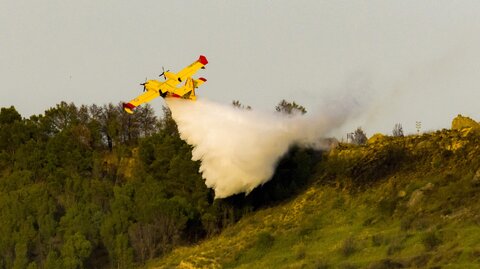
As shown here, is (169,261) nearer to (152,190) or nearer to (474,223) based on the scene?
(152,190)

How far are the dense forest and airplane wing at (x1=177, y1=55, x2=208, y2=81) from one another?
22010 millimetres

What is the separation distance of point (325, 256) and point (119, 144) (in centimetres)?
5113

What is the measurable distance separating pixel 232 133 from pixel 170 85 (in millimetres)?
9379

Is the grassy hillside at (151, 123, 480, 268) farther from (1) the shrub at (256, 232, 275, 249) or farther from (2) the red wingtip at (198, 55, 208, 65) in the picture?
(2) the red wingtip at (198, 55, 208, 65)

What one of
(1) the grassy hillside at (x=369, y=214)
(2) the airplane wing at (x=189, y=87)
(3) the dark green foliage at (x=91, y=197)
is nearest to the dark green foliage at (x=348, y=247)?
(1) the grassy hillside at (x=369, y=214)

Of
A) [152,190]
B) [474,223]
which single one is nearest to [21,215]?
[152,190]

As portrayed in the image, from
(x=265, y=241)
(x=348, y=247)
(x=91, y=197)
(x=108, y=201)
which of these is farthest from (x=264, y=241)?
(x=91, y=197)

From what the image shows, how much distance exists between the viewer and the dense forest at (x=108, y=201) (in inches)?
3861

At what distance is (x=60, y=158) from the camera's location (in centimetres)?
11244

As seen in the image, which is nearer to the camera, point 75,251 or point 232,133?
point 232,133

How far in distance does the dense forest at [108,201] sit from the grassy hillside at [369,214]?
291 cm

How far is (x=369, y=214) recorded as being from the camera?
8619 centimetres

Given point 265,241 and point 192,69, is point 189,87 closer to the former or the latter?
point 192,69

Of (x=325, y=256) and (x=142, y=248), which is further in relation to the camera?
(x=142, y=248)
